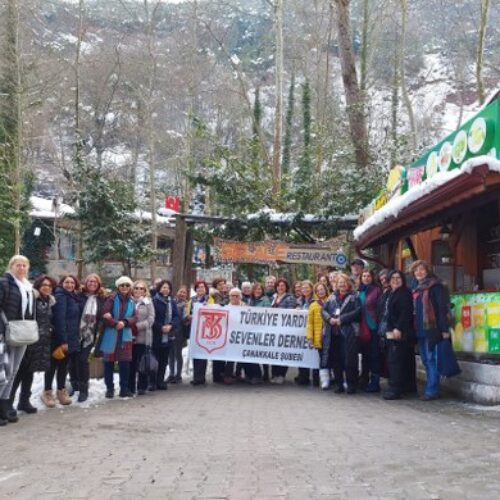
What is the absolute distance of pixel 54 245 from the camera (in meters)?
36.7

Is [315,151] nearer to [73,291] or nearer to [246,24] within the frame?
[73,291]

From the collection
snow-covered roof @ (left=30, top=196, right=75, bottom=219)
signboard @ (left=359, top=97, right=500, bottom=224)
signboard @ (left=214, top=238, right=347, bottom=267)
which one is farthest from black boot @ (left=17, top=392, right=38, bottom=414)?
snow-covered roof @ (left=30, top=196, right=75, bottom=219)

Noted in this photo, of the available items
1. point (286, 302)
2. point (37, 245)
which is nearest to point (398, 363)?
point (286, 302)

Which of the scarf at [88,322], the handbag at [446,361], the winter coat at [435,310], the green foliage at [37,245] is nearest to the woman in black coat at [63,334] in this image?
the scarf at [88,322]

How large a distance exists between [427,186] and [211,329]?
450 cm

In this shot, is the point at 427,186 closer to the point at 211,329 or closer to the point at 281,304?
the point at 281,304

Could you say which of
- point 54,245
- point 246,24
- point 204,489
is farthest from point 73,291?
point 246,24

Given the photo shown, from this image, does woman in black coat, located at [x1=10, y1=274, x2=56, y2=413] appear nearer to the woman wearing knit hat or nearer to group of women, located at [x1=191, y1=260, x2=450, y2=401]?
the woman wearing knit hat

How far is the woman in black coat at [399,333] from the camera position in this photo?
915cm

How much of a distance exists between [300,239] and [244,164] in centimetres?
359

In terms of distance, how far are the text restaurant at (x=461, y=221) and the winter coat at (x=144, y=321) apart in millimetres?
3894

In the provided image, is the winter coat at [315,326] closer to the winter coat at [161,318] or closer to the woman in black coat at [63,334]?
the winter coat at [161,318]

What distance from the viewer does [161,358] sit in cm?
1043

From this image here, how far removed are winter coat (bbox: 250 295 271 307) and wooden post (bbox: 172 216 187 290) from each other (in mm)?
4575
